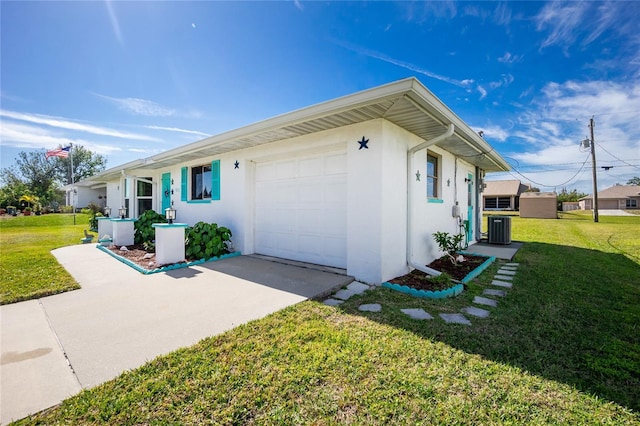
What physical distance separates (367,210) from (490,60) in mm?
7420

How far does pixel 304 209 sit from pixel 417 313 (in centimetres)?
318

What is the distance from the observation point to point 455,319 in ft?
10.0

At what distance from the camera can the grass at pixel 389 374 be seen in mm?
1632

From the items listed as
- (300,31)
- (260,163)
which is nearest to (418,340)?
(260,163)

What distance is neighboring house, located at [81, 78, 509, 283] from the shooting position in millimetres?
4233

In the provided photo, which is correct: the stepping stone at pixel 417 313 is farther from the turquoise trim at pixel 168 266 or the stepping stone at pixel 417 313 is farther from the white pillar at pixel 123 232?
the white pillar at pixel 123 232

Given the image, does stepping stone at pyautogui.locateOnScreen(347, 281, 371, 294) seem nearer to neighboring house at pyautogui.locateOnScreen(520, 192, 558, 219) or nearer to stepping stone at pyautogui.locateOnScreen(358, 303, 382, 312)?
stepping stone at pyautogui.locateOnScreen(358, 303, 382, 312)

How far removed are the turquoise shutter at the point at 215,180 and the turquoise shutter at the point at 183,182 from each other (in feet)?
4.92

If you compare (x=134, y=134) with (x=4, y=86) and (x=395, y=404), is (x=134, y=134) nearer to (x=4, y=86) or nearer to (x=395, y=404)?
(x=4, y=86)

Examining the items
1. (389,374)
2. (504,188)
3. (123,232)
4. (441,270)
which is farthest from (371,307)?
(504,188)

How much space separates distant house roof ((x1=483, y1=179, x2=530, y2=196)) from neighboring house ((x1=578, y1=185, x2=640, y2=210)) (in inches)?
782

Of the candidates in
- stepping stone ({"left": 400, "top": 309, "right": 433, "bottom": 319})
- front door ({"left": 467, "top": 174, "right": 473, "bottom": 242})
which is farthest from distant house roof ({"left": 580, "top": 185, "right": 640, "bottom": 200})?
stepping stone ({"left": 400, "top": 309, "right": 433, "bottom": 319})

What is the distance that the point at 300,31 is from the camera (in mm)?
6500

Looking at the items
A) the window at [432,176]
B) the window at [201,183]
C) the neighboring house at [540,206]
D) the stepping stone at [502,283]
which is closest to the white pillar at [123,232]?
the window at [201,183]
